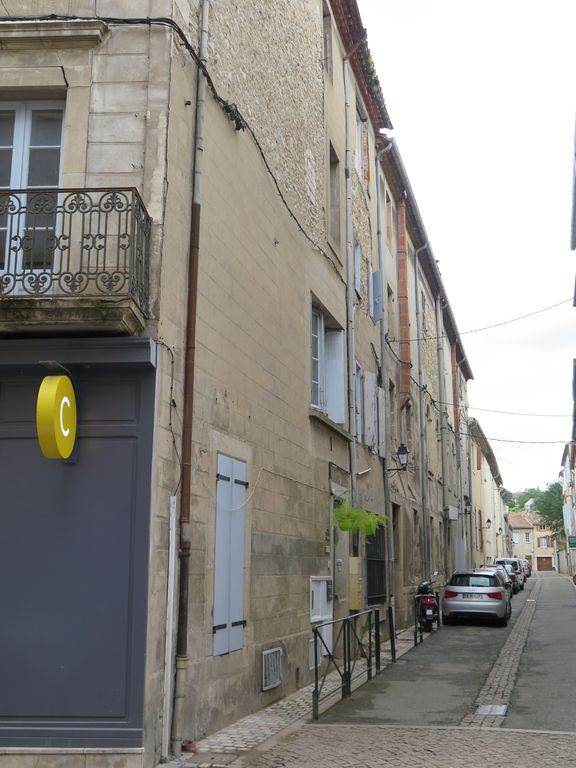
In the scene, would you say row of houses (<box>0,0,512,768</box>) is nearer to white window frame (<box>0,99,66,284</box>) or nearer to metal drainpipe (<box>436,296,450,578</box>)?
white window frame (<box>0,99,66,284</box>)

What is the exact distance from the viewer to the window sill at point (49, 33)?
7586mm

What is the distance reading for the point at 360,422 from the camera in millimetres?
15656

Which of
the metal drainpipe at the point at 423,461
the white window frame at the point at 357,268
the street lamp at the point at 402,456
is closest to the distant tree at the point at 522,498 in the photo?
the metal drainpipe at the point at 423,461

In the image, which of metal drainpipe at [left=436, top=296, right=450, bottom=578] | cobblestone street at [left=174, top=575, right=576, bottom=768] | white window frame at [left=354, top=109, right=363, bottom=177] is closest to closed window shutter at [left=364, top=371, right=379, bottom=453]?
white window frame at [left=354, top=109, right=363, bottom=177]

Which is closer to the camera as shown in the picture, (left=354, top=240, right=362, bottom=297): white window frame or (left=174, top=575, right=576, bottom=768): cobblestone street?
(left=174, top=575, right=576, bottom=768): cobblestone street

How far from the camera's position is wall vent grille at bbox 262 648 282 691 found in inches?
374

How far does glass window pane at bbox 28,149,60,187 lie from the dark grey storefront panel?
1831 millimetres

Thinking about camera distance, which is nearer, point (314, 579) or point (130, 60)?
point (130, 60)

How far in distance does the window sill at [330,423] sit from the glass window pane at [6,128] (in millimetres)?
5829

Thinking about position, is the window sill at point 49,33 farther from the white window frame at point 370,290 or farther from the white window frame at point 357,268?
the white window frame at point 370,290

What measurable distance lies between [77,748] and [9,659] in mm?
895

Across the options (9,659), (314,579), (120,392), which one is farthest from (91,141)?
(314,579)

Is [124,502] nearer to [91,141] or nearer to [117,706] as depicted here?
[117,706]

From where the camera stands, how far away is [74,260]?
7156 mm
